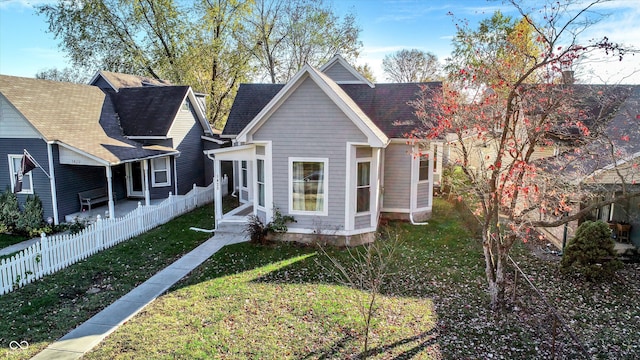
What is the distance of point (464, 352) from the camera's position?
21.4 ft

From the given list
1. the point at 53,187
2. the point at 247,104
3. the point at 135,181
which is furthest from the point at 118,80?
the point at 53,187

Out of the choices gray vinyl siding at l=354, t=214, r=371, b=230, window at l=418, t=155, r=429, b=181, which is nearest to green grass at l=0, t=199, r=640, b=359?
gray vinyl siding at l=354, t=214, r=371, b=230

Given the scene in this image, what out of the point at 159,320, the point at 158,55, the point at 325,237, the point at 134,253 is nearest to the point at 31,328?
the point at 159,320

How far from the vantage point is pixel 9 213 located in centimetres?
1391

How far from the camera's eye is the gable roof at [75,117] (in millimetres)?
14094

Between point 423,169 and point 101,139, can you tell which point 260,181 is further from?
point 101,139

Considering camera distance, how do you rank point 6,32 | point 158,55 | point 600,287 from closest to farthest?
point 600,287 → point 6,32 → point 158,55

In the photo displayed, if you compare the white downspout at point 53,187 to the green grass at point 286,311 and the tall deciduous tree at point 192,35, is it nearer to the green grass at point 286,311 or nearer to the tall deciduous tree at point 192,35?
the green grass at point 286,311

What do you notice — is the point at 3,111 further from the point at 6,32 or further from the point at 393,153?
the point at 6,32

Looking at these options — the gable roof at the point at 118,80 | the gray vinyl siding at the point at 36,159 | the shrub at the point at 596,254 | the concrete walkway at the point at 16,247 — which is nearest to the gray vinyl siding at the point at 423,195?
the shrub at the point at 596,254

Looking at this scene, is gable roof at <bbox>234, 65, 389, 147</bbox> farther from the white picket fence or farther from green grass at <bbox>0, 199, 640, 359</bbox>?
the white picket fence

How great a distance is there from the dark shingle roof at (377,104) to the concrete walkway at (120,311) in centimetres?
775

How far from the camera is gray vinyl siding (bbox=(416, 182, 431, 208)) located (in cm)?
1512

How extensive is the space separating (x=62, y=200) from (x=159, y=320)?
9.69m
